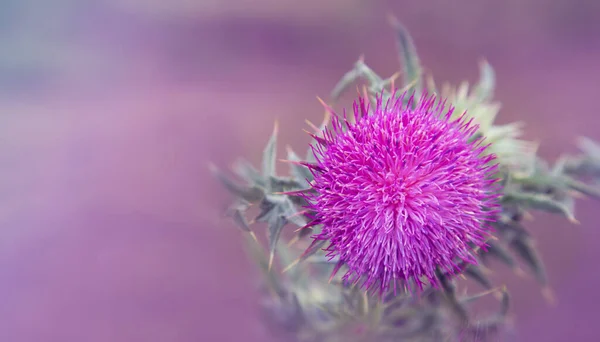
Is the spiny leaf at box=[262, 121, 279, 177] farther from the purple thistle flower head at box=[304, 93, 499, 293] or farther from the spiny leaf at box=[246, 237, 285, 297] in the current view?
the spiny leaf at box=[246, 237, 285, 297]

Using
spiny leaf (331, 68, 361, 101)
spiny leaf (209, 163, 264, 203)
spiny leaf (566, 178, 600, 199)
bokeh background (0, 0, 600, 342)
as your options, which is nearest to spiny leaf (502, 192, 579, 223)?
spiny leaf (566, 178, 600, 199)

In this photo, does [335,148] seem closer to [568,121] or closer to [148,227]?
[148,227]

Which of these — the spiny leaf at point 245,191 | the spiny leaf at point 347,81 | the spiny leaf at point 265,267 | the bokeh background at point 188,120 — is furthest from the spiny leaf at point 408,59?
the bokeh background at point 188,120

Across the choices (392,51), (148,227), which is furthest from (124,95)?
(392,51)

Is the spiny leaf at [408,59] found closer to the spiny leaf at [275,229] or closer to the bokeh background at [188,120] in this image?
the spiny leaf at [275,229]

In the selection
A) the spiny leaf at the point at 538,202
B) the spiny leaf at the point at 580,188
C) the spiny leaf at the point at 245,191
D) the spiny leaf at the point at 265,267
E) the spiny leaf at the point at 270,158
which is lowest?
the spiny leaf at the point at 265,267
